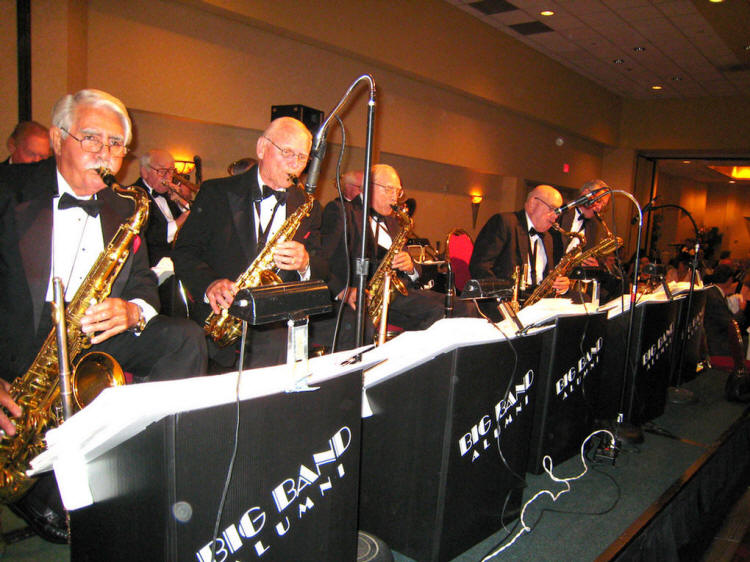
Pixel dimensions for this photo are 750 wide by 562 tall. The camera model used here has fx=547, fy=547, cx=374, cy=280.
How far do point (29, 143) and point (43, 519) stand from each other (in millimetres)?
2916

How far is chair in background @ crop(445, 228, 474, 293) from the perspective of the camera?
5570 millimetres

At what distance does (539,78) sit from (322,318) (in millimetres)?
9186

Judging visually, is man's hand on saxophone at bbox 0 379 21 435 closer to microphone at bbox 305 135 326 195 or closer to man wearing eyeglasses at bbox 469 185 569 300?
microphone at bbox 305 135 326 195

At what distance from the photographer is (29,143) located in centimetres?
399

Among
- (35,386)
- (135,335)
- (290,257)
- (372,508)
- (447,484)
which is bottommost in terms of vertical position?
(372,508)

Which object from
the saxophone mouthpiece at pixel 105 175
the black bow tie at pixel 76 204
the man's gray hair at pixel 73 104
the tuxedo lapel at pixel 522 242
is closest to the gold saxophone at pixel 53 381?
the saxophone mouthpiece at pixel 105 175

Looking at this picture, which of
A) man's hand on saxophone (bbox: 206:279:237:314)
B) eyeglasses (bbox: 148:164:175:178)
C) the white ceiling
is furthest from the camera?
the white ceiling

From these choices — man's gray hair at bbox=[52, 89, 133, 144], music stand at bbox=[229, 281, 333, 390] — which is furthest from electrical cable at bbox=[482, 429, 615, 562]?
man's gray hair at bbox=[52, 89, 133, 144]

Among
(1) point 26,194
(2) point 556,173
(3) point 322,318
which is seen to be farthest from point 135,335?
(2) point 556,173

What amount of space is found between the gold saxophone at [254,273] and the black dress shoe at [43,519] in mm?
1121

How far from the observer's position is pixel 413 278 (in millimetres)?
4688

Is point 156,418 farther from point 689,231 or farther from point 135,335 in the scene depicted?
point 689,231

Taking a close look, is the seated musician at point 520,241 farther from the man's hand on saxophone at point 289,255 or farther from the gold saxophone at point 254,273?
the man's hand on saxophone at point 289,255

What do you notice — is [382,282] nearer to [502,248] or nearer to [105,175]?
[502,248]
